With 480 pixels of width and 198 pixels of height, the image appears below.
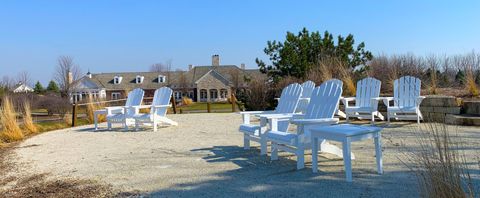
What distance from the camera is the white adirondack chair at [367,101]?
809 cm

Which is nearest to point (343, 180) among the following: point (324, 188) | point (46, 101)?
point (324, 188)

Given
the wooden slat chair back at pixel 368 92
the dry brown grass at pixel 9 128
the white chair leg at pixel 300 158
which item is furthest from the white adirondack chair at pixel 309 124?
the dry brown grass at pixel 9 128

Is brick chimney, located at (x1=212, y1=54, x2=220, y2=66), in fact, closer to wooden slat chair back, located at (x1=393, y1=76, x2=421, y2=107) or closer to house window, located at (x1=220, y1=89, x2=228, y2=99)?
house window, located at (x1=220, y1=89, x2=228, y2=99)

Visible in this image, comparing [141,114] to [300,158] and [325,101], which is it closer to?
[325,101]

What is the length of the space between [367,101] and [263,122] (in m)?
4.13

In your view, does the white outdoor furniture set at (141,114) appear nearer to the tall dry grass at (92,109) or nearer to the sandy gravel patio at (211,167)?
the sandy gravel patio at (211,167)

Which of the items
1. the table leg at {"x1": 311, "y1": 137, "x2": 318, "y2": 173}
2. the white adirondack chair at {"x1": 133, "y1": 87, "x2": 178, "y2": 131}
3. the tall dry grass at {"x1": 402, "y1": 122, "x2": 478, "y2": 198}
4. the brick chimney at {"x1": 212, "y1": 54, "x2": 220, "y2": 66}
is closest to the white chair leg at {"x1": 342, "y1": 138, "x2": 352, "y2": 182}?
the table leg at {"x1": 311, "y1": 137, "x2": 318, "y2": 173}

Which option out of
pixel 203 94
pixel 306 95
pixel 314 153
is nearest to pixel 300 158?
pixel 314 153

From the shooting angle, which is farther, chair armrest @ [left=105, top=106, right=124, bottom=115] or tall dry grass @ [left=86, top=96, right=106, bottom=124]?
tall dry grass @ [left=86, top=96, right=106, bottom=124]

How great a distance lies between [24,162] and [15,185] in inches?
59.1

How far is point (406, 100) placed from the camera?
8172 mm

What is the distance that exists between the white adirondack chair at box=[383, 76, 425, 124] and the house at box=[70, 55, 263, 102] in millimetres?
37039

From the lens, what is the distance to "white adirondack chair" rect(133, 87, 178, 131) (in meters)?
8.75

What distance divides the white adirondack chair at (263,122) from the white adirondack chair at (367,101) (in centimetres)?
269
